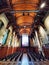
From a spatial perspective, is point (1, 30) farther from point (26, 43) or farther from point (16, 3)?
point (26, 43)

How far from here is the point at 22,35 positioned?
941 inches

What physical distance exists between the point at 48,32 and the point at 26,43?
1488cm

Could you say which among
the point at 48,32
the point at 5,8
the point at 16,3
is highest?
the point at 16,3

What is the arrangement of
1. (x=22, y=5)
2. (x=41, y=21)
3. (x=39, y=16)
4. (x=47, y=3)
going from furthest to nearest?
(x=41, y=21)
(x=39, y=16)
(x=22, y=5)
(x=47, y=3)

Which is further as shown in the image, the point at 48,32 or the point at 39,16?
the point at 39,16

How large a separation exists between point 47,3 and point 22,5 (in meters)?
2.49

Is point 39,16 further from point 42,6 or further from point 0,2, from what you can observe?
point 0,2

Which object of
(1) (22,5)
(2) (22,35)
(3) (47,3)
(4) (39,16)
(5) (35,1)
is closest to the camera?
(3) (47,3)

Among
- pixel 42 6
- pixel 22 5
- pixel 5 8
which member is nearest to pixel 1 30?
pixel 5 8

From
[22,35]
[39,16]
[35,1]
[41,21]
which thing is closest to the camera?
[35,1]

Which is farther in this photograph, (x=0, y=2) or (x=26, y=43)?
(x=26, y=43)

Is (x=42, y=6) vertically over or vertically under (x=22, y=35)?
under

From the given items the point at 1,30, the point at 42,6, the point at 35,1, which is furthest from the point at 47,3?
the point at 1,30

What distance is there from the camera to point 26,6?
9.99m
